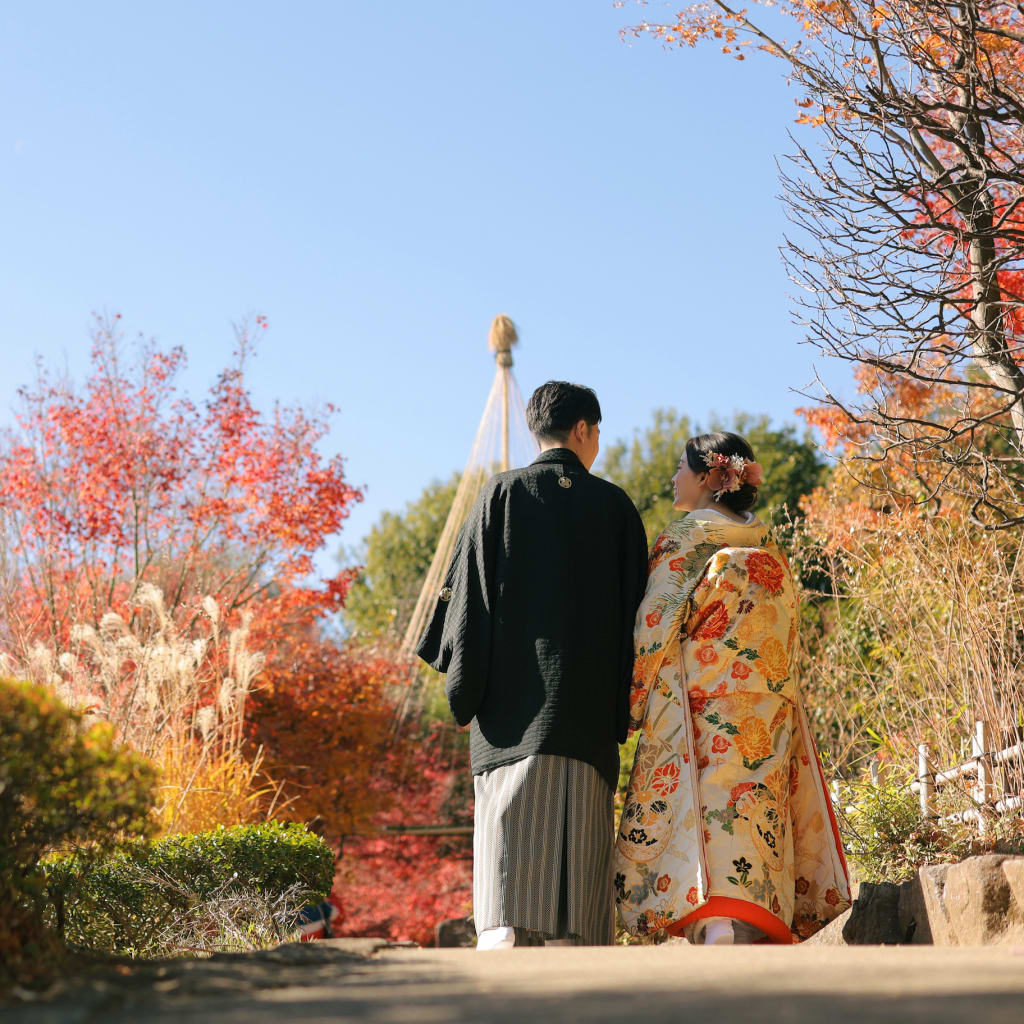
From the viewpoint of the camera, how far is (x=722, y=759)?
327 centimetres

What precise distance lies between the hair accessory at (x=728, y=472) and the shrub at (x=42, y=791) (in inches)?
75.5

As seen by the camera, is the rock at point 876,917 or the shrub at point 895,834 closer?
the rock at point 876,917

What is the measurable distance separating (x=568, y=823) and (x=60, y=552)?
22.4 ft

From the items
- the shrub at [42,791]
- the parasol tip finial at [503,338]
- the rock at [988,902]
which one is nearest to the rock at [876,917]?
the rock at [988,902]

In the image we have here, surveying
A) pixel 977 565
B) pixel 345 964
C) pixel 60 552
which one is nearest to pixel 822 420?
pixel 977 565

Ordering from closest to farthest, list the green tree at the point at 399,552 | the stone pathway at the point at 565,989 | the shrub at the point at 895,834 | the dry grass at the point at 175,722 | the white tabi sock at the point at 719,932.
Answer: the stone pathway at the point at 565,989 < the white tabi sock at the point at 719,932 < the shrub at the point at 895,834 < the dry grass at the point at 175,722 < the green tree at the point at 399,552

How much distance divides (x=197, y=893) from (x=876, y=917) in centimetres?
225

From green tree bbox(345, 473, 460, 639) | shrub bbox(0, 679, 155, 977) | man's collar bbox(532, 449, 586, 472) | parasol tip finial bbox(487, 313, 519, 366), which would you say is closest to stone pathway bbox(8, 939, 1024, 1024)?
shrub bbox(0, 679, 155, 977)

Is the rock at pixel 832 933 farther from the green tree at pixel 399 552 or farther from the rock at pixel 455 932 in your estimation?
the green tree at pixel 399 552

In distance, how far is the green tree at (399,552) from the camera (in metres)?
22.9

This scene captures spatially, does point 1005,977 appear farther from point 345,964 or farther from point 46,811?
point 46,811

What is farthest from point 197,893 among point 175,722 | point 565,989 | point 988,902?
point 565,989

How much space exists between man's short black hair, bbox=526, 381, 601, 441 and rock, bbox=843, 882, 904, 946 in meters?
1.54

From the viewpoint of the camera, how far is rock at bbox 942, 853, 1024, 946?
2924 millimetres
